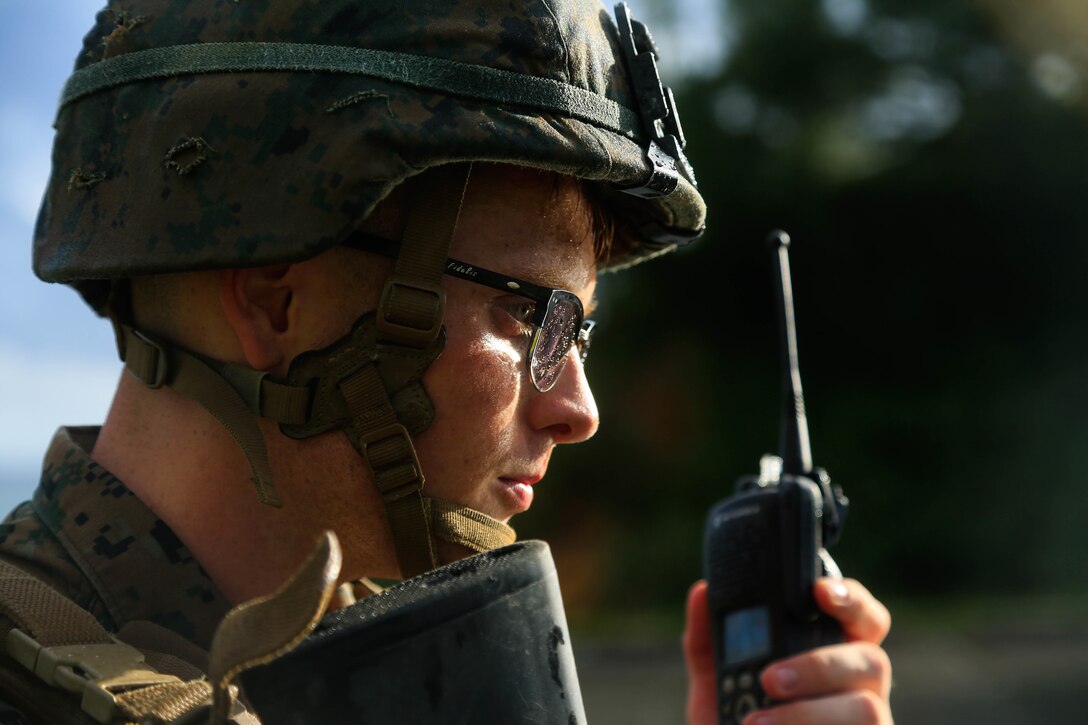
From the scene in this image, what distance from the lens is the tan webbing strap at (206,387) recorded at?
98.3 inches

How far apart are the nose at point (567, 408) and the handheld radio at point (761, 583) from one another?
1.34 ft

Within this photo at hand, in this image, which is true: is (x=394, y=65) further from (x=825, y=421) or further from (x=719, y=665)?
(x=825, y=421)

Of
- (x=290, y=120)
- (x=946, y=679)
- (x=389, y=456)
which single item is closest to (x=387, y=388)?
(x=389, y=456)

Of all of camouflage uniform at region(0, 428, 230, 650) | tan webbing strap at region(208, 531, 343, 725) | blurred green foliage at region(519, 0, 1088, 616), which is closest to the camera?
tan webbing strap at region(208, 531, 343, 725)

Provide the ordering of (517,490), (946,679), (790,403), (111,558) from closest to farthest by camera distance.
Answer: (111,558) → (517,490) → (790,403) → (946,679)

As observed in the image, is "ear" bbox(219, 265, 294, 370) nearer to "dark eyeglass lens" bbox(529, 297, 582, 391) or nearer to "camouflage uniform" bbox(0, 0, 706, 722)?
"camouflage uniform" bbox(0, 0, 706, 722)

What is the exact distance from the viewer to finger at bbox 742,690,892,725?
252cm

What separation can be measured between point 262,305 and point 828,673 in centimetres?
144

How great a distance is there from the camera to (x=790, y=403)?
10.7ft

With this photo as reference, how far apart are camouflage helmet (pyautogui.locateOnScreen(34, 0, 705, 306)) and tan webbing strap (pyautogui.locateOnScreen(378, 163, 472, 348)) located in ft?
0.28

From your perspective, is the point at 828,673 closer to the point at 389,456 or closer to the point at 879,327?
the point at 389,456

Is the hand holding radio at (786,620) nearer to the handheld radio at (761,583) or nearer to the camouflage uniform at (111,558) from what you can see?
the handheld radio at (761,583)

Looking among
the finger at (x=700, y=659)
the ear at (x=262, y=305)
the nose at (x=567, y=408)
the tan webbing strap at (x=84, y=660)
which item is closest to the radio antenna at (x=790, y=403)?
the finger at (x=700, y=659)

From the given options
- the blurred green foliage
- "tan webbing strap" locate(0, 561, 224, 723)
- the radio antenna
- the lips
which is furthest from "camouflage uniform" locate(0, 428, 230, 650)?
the blurred green foliage
